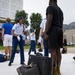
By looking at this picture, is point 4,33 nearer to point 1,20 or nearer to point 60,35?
point 60,35

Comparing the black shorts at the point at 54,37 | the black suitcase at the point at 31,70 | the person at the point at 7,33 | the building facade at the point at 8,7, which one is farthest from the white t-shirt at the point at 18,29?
the building facade at the point at 8,7

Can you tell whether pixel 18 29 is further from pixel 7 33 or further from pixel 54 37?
pixel 54 37

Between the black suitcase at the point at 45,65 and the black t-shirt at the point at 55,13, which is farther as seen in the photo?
the black t-shirt at the point at 55,13

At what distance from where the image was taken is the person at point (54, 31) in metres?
5.66

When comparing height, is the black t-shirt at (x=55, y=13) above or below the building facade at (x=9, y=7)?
→ below

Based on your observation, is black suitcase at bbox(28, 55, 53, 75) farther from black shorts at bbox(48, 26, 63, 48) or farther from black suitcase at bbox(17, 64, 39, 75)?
black shorts at bbox(48, 26, 63, 48)

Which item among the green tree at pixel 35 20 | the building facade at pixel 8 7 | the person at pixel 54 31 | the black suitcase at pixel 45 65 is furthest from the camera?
the building facade at pixel 8 7

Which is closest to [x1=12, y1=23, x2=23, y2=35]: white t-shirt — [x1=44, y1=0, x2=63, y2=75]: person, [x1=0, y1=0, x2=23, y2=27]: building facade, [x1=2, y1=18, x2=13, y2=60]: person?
[x1=2, y1=18, x2=13, y2=60]: person

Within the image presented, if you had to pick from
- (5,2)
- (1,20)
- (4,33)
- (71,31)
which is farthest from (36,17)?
(4,33)

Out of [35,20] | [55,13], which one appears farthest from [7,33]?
[35,20]

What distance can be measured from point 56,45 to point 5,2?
8730 cm

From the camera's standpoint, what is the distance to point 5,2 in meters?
91.2

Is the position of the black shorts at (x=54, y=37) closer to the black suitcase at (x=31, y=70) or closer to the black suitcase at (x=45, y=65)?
the black suitcase at (x=45, y=65)

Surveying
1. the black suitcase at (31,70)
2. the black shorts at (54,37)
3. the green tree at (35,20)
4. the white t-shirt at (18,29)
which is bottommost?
the black suitcase at (31,70)
